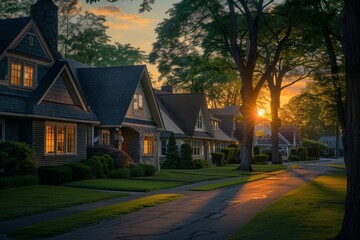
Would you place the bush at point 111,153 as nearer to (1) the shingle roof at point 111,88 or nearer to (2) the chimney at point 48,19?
(1) the shingle roof at point 111,88

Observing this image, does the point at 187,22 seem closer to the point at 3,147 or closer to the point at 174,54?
the point at 174,54

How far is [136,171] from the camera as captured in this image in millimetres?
33375

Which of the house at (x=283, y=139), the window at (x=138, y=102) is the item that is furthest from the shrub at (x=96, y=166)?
the house at (x=283, y=139)

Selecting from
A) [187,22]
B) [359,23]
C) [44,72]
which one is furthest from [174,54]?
[359,23]

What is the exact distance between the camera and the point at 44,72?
94.0ft

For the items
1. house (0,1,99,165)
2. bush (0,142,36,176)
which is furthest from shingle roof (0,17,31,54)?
bush (0,142,36,176)

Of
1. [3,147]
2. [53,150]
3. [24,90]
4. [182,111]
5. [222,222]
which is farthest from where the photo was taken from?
[182,111]

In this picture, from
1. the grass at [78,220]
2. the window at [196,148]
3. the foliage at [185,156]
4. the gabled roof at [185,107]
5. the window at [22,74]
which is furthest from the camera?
the window at [196,148]

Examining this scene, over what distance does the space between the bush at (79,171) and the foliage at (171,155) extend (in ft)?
66.5

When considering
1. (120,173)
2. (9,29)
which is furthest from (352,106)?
(120,173)

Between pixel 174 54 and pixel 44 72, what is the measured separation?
18.6 metres

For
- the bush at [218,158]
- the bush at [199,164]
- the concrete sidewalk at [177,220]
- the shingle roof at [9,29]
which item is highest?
the shingle roof at [9,29]

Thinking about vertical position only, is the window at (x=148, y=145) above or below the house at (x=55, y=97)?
below

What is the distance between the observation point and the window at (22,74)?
26.4m
